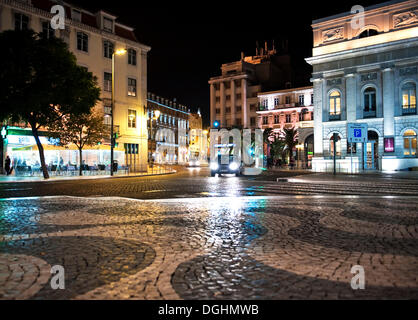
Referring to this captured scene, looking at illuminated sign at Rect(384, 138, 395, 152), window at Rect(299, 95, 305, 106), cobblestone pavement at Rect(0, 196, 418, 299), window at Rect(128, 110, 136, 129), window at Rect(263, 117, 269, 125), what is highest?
window at Rect(299, 95, 305, 106)

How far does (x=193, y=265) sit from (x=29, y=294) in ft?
5.99

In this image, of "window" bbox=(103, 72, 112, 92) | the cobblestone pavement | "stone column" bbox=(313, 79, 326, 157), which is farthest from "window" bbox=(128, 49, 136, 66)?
the cobblestone pavement

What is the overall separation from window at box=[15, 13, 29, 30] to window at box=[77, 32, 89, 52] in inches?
197

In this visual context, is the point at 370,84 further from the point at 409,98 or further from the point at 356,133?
the point at 356,133

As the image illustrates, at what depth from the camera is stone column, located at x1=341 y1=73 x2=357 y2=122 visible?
129 feet

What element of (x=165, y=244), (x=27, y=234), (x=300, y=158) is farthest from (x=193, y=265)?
(x=300, y=158)

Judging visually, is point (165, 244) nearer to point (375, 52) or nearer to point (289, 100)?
point (375, 52)

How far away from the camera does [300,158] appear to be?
6469 centimetres

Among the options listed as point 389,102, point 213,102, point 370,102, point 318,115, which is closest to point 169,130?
point 213,102

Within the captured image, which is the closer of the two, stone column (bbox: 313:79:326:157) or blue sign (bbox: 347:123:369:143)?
blue sign (bbox: 347:123:369:143)

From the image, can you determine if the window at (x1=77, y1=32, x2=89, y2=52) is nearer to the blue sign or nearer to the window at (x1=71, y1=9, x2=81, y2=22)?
the window at (x1=71, y1=9, x2=81, y2=22)

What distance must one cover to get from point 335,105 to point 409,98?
7.68 metres
